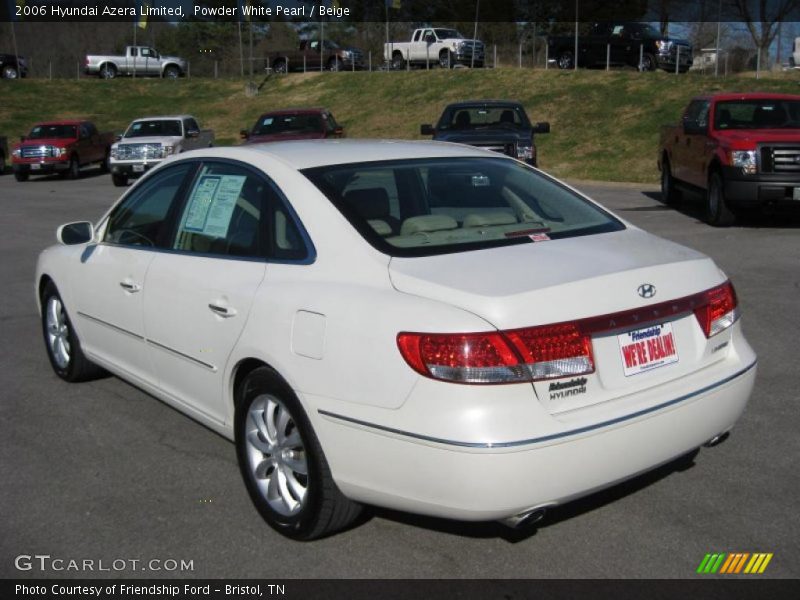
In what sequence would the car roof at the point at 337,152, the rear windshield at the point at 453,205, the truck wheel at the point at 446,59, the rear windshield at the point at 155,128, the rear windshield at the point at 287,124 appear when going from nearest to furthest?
the rear windshield at the point at 453,205 → the car roof at the point at 337,152 → the rear windshield at the point at 287,124 → the rear windshield at the point at 155,128 → the truck wheel at the point at 446,59

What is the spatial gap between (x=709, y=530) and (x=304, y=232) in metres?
2.11

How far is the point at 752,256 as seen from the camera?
1062 centimetres

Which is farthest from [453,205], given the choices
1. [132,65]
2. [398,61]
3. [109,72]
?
[109,72]

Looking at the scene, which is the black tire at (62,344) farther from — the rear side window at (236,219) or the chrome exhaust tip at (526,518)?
the chrome exhaust tip at (526,518)

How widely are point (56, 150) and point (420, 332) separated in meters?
25.7

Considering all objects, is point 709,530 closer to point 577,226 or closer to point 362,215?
point 577,226

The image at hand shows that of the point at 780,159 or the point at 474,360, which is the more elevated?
the point at 474,360

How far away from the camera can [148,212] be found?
17.1 feet

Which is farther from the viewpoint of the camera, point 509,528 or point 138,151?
point 138,151

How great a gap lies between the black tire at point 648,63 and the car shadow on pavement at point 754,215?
2041 cm

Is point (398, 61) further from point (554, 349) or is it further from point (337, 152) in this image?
point (554, 349)

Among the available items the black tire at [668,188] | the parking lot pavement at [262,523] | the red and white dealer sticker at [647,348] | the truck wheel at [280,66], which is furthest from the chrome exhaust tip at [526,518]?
the truck wheel at [280,66]

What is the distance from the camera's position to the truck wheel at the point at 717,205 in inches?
510
